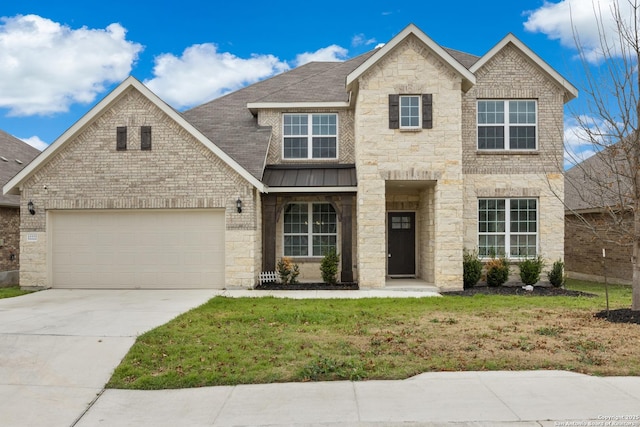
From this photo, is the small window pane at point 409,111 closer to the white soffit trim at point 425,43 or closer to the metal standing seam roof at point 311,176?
the white soffit trim at point 425,43

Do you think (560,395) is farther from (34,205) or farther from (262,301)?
Answer: (34,205)

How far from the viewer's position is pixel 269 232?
1570 centimetres

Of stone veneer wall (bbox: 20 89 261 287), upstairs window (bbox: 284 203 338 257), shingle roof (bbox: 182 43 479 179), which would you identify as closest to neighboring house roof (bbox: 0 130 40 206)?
stone veneer wall (bbox: 20 89 261 287)

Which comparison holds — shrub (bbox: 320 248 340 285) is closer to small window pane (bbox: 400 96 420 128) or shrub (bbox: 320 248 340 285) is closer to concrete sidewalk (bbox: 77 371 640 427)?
small window pane (bbox: 400 96 420 128)

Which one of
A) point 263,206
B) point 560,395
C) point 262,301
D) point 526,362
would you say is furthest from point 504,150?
point 560,395

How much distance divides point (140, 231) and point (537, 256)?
40.2 feet

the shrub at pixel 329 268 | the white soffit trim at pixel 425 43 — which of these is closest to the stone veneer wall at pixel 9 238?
the shrub at pixel 329 268

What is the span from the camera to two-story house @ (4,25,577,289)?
1434 cm

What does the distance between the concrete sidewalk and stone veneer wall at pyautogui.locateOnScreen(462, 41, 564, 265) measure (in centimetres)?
998

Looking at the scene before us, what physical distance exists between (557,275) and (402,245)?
4857 mm

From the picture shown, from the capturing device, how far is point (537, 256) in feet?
51.5

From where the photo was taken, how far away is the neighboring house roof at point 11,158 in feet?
57.1

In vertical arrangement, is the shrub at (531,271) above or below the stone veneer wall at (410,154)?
below

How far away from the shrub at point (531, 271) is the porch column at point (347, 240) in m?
5.24
